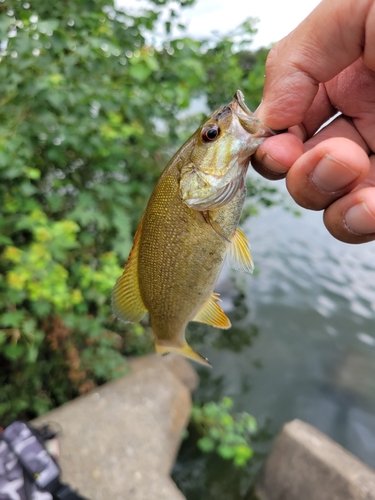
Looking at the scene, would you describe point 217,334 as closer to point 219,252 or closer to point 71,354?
point 71,354

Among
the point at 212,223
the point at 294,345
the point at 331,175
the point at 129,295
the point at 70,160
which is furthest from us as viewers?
the point at 294,345

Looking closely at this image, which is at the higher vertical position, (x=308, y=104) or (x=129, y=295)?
(x=308, y=104)

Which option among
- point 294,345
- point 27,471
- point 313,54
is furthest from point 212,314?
point 294,345

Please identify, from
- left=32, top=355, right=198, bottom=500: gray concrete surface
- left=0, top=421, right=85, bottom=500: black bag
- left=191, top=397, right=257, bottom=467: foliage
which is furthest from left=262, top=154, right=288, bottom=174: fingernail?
left=191, top=397, right=257, bottom=467: foliage

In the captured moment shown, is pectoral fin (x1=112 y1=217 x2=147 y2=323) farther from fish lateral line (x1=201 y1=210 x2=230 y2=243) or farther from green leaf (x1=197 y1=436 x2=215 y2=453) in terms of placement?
green leaf (x1=197 y1=436 x2=215 y2=453)

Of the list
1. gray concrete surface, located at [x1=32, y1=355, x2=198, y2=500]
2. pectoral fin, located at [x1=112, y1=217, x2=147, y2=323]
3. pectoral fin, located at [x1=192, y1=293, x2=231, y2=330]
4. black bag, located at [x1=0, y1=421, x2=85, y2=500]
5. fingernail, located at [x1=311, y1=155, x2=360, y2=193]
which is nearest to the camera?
fingernail, located at [x1=311, y1=155, x2=360, y2=193]

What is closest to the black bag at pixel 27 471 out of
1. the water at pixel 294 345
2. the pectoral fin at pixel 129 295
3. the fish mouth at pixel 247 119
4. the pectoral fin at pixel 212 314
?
the pectoral fin at pixel 129 295

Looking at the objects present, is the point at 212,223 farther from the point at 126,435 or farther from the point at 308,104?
the point at 126,435
